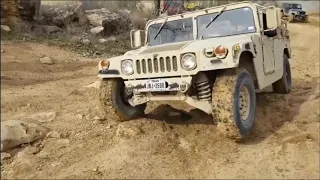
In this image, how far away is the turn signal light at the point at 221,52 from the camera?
12.8 ft

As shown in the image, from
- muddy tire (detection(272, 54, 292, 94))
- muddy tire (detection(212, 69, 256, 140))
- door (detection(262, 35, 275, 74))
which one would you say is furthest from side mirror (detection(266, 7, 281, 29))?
muddy tire (detection(272, 54, 292, 94))

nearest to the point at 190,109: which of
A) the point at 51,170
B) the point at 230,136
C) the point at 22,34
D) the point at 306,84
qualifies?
the point at 230,136

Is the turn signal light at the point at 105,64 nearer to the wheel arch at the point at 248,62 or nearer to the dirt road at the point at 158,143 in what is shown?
the dirt road at the point at 158,143

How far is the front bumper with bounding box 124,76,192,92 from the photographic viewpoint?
13.4ft

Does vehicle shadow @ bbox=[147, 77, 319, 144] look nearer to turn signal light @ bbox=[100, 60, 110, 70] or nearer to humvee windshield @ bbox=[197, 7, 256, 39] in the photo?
turn signal light @ bbox=[100, 60, 110, 70]

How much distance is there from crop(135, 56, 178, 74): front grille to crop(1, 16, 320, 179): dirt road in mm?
775

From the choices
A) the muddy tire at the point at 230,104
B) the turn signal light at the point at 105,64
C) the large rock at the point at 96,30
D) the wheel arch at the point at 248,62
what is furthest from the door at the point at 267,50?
the large rock at the point at 96,30

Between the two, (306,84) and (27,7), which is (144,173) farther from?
(27,7)

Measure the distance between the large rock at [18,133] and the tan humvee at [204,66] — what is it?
947mm

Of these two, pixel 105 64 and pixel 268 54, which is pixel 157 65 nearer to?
pixel 105 64

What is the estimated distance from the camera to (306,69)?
34.1 ft

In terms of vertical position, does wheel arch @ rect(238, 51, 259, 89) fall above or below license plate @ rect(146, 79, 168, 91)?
above

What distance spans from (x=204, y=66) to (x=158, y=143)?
1.05 meters

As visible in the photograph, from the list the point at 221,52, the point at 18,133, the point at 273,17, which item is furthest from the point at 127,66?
the point at 273,17
